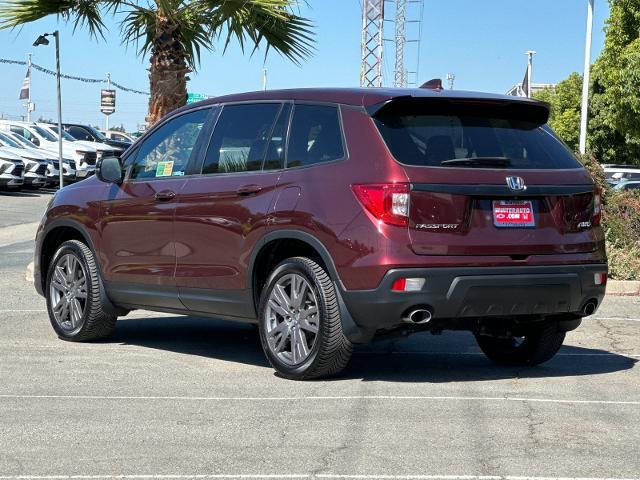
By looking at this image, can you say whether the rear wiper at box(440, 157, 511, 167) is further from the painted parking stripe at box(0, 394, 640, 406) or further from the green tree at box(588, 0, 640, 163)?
the green tree at box(588, 0, 640, 163)

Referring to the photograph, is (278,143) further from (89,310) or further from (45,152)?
(45,152)

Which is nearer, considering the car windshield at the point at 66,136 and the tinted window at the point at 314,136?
the tinted window at the point at 314,136

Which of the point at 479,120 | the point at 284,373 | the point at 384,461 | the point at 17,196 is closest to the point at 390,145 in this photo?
the point at 479,120

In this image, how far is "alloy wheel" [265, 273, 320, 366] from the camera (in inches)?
296

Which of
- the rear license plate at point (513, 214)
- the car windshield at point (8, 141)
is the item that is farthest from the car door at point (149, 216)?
the car windshield at point (8, 141)

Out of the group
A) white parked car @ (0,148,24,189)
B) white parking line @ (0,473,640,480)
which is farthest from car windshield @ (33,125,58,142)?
white parking line @ (0,473,640,480)

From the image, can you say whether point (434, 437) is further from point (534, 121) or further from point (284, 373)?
point (534, 121)

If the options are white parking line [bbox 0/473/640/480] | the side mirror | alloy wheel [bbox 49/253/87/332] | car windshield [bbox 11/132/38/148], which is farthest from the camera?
car windshield [bbox 11/132/38/148]

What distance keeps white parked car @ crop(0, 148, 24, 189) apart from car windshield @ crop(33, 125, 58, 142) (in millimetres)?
7019

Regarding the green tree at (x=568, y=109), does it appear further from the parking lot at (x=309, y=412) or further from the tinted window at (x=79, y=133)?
the parking lot at (x=309, y=412)

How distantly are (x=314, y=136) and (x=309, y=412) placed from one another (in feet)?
6.34

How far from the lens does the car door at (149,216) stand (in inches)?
341

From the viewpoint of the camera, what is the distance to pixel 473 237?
7168 mm

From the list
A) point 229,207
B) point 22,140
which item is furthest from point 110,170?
point 22,140
